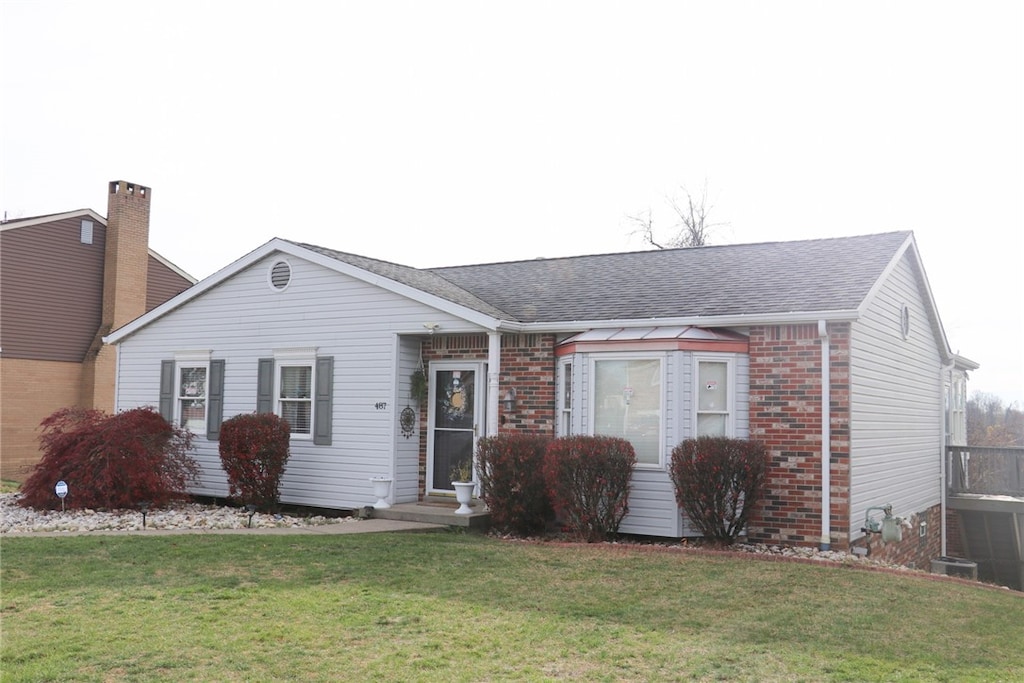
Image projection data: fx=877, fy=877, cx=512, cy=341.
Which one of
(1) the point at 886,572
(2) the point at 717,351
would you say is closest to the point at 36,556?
(2) the point at 717,351

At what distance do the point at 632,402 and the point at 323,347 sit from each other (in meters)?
5.06

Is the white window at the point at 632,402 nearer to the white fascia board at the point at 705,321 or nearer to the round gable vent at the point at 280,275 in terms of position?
the white fascia board at the point at 705,321

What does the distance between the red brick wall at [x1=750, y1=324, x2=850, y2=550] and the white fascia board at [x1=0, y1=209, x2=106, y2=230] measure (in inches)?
719

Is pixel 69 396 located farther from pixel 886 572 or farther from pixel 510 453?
pixel 886 572

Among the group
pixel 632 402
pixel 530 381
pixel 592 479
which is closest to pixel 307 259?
pixel 530 381

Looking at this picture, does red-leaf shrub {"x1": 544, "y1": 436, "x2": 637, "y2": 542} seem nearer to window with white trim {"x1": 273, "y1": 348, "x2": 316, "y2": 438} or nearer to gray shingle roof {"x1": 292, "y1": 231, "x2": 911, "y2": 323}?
gray shingle roof {"x1": 292, "y1": 231, "x2": 911, "y2": 323}

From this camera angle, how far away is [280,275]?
14.1 m

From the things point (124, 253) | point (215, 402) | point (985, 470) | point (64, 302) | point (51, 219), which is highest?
point (51, 219)

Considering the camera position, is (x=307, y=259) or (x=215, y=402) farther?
(x=215, y=402)

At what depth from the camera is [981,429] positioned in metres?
35.9

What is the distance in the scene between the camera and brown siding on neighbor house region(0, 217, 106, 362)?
2108 cm

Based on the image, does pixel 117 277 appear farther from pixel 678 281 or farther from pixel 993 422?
pixel 993 422

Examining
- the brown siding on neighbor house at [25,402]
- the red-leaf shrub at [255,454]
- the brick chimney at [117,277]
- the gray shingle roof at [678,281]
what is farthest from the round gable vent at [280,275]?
the brick chimney at [117,277]

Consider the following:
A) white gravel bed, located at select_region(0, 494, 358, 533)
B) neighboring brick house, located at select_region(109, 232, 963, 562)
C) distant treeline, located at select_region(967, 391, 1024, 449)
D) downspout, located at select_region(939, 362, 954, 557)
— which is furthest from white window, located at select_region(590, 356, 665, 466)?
distant treeline, located at select_region(967, 391, 1024, 449)
